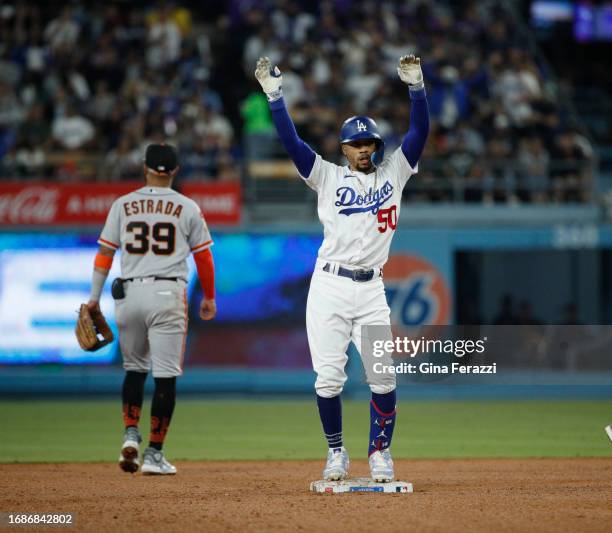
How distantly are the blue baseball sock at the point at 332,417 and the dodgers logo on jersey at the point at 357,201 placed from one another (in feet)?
3.73

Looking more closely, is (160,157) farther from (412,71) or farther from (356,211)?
(412,71)

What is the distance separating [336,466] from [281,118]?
212 centimetres

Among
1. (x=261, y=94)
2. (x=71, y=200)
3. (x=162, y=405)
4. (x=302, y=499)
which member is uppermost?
(x=261, y=94)

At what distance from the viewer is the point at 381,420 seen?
23.2ft

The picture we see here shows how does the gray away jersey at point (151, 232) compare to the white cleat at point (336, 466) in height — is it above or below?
above

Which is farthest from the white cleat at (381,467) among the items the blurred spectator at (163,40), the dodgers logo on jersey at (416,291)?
the blurred spectator at (163,40)

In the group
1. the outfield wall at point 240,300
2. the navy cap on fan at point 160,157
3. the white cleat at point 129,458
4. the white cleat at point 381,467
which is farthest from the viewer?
the outfield wall at point 240,300

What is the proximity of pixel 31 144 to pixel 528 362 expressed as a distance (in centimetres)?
830

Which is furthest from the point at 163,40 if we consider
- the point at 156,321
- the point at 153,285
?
the point at 156,321

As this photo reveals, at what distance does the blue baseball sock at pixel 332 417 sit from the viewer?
23.4 ft

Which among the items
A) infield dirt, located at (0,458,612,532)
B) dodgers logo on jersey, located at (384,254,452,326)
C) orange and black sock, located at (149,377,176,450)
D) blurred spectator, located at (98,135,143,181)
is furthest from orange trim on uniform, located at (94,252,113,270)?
dodgers logo on jersey, located at (384,254,452,326)

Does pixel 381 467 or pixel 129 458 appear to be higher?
pixel 129 458

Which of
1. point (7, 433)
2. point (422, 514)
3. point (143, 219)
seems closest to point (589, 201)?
point (7, 433)

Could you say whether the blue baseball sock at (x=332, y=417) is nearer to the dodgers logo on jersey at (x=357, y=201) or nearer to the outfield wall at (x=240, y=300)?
the dodgers logo on jersey at (x=357, y=201)
